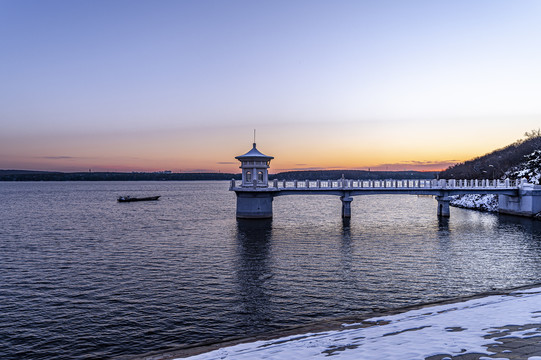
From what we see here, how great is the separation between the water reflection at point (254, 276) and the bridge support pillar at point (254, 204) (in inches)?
280

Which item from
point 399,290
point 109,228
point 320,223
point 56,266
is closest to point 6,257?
point 56,266

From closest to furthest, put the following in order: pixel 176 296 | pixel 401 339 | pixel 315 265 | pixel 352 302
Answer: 1. pixel 401 339
2. pixel 352 302
3. pixel 176 296
4. pixel 315 265

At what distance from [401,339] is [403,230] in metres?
31.4

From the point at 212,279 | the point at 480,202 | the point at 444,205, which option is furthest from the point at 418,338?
the point at 480,202

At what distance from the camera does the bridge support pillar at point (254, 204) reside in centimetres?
4556

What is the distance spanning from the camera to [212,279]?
19.9m

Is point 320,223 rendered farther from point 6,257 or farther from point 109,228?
point 6,257

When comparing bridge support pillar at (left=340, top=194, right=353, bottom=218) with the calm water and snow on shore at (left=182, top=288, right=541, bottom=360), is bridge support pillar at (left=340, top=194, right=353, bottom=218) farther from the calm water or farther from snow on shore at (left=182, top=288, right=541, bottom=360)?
snow on shore at (left=182, top=288, right=541, bottom=360)

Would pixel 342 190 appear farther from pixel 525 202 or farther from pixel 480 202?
pixel 480 202

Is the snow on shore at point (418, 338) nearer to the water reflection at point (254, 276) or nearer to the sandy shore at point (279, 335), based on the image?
the sandy shore at point (279, 335)

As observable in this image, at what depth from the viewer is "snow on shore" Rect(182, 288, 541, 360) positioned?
882 centimetres

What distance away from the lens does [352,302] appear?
1590 cm

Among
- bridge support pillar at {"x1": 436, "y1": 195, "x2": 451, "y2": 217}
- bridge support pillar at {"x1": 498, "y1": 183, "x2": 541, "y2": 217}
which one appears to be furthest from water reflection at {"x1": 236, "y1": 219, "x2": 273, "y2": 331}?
bridge support pillar at {"x1": 498, "y1": 183, "x2": 541, "y2": 217}

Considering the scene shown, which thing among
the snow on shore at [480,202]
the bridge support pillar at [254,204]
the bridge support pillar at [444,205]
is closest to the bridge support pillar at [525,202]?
the snow on shore at [480,202]
